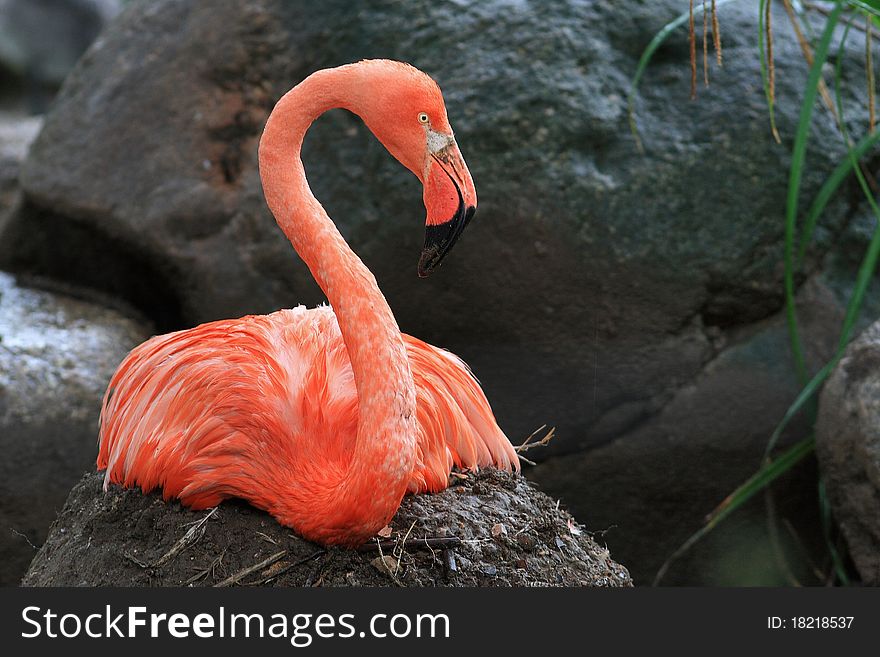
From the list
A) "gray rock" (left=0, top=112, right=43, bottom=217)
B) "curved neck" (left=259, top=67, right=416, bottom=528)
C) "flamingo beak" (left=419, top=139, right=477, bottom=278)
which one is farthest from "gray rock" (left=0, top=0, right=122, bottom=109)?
"flamingo beak" (left=419, top=139, right=477, bottom=278)

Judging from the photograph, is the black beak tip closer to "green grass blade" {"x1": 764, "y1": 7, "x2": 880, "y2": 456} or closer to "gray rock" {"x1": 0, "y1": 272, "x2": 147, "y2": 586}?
"green grass blade" {"x1": 764, "y1": 7, "x2": 880, "y2": 456}

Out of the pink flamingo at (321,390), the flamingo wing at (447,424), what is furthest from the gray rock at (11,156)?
the flamingo wing at (447,424)

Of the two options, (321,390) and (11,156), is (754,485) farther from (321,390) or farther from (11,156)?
(11,156)

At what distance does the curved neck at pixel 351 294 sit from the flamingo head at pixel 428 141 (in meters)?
0.08

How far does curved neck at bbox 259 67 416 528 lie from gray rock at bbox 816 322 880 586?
1827mm

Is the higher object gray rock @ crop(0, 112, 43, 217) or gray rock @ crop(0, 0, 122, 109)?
gray rock @ crop(0, 112, 43, 217)

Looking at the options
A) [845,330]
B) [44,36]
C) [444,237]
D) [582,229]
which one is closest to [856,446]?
[845,330]

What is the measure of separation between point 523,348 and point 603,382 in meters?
0.36

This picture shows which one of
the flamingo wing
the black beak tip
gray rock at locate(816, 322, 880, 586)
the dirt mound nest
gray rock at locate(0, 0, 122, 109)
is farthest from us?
gray rock at locate(0, 0, 122, 109)

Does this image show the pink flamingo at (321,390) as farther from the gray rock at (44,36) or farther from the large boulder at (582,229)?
the gray rock at (44,36)

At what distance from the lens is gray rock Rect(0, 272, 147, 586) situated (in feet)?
12.1

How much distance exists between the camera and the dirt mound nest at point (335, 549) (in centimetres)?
224

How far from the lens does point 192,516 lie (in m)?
2.36

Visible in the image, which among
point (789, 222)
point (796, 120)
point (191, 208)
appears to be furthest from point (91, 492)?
point (796, 120)
